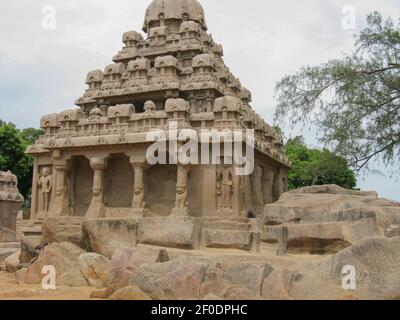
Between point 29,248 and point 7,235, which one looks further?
point 7,235

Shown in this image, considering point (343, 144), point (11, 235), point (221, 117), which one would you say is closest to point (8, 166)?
point (11, 235)

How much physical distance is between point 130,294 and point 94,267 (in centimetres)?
347

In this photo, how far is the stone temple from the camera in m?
16.7

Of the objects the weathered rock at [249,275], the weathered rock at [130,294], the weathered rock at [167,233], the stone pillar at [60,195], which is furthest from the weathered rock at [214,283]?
the stone pillar at [60,195]

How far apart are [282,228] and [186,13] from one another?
13.8 meters

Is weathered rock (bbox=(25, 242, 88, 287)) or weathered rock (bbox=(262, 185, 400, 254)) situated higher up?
weathered rock (bbox=(262, 185, 400, 254))

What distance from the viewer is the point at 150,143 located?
56.9 ft

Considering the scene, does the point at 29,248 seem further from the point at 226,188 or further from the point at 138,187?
the point at 226,188

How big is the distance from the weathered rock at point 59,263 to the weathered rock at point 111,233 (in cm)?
51

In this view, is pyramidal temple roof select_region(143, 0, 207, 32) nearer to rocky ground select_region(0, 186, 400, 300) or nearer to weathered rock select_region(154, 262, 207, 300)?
rocky ground select_region(0, 186, 400, 300)

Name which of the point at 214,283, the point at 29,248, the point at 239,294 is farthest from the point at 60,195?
the point at 239,294

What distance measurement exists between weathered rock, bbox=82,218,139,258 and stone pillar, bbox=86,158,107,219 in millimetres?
5250

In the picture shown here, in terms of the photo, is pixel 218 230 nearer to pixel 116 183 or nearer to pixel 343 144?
pixel 343 144

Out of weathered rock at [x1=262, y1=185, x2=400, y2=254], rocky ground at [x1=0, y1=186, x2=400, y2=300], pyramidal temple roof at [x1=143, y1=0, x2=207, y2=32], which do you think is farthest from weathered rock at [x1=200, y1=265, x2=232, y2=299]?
pyramidal temple roof at [x1=143, y1=0, x2=207, y2=32]
